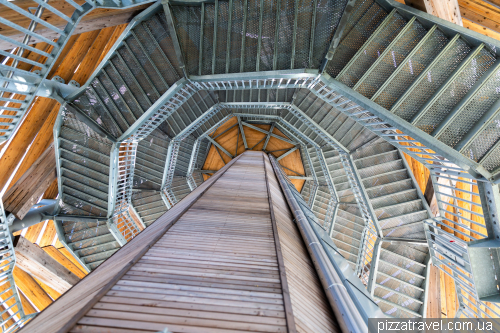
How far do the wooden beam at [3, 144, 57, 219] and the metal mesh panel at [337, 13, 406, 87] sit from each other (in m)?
11.3

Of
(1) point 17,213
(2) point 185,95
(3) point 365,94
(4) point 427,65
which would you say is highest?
(2) point 185,95

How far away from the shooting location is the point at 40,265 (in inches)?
358

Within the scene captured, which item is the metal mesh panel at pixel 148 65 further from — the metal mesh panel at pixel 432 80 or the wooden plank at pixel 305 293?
the metal mesh panel at pixel 432 80

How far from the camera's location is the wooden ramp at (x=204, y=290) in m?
2.01

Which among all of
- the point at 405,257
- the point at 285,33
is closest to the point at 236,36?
the point at 285,33

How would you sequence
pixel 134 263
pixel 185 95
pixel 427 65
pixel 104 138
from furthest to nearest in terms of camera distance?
pixel 104 138 < pixel 185 95 < pixel 427 65 < pixel 134 263

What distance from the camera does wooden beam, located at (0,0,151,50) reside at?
5.23 metres

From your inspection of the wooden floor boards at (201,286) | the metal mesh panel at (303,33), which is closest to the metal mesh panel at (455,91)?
the metal mesh panel at (303,33)

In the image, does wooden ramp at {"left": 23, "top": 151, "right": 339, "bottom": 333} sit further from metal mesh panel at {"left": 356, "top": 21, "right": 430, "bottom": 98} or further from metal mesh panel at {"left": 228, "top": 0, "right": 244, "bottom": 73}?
metal mesh panel at {"left": 228, "top": 0, "right": 244, "bottom": 73}

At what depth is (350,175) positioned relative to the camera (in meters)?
11.9

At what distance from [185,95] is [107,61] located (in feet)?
10.1

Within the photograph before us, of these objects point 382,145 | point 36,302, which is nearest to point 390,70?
point 382,145

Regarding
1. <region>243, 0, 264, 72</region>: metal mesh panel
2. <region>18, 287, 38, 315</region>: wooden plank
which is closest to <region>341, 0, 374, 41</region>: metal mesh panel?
<region>243, 0, 264, 72</region>: metal mesh panel

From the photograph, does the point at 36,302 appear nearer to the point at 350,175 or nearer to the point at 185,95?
the point at 185,95
